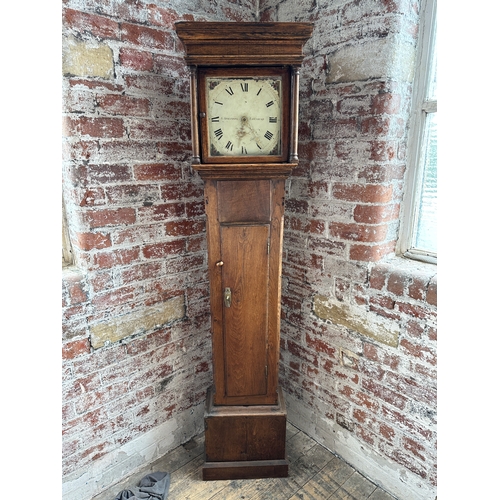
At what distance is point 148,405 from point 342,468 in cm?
97

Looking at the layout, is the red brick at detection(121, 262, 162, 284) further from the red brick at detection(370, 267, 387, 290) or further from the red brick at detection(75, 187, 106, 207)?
the red brick at detection(370, 267, 387, 290)

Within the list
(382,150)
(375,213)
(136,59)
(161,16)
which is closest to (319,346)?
(375,213)

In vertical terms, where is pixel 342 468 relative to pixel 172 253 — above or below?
below

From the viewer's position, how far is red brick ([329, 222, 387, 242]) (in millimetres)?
1467

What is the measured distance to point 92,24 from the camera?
127cm

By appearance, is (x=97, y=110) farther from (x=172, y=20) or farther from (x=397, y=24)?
(x=397, y=24)

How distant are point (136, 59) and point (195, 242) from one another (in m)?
0.80

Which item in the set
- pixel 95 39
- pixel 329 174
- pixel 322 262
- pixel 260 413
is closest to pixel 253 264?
pixel 322 262

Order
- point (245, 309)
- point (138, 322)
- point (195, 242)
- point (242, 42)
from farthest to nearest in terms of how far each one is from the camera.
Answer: point (195, 242), point (138, 322), point (245, 309), point (242, 42)

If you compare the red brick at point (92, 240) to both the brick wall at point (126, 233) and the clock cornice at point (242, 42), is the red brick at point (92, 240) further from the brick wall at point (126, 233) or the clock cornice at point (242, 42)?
the clock cornice at point (242, 42)

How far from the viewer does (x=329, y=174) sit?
5.12 feet

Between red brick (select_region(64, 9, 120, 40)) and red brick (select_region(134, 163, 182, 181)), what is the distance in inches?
18.9

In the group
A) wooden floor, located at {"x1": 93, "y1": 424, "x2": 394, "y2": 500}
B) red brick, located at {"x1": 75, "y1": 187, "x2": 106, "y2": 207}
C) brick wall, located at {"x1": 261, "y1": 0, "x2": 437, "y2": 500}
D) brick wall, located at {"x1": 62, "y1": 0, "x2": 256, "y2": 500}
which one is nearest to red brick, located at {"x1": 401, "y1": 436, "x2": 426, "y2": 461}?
brick wall, located at {"x1": 261, "y1": 0, "x2": 437, "y2": 500}

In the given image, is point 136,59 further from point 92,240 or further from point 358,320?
point 358,320
